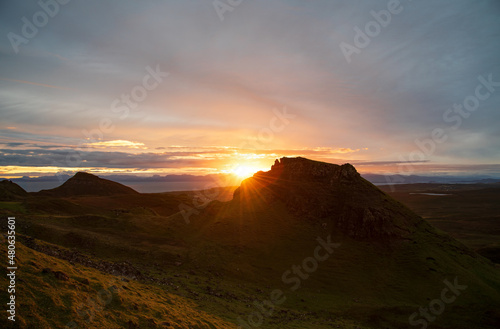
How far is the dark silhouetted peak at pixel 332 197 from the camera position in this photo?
62812 millimetres

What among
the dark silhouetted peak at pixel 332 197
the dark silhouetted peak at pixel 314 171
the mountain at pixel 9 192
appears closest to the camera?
the dark silhouetted peak at pixel 332 197

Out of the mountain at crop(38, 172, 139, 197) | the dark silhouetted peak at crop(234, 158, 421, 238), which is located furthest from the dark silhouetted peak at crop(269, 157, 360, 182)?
the mountain at crop(38, 172, 139, 197)

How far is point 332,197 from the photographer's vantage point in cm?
6981

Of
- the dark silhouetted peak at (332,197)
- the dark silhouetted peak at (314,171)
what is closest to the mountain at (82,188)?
the dark silhouetted peak at (332,197)

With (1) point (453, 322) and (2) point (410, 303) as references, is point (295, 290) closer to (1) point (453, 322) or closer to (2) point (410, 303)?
(2) point (410, 303)

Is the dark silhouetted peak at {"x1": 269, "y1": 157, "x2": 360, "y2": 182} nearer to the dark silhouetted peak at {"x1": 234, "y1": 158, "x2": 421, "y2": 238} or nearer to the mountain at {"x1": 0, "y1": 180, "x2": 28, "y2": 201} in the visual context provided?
the dark silhouetted peak at {"x1": 234, "y1": 158, "x2": 421, "y2": 238}

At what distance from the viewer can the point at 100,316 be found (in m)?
20.5

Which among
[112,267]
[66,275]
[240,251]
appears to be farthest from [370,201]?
[66,275]

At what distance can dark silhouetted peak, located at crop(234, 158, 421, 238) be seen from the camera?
62.8m

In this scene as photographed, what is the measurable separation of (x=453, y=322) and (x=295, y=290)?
2598cm

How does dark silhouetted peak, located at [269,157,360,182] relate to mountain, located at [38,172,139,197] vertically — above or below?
above

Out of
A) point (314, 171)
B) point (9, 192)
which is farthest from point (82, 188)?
point (314, 171)

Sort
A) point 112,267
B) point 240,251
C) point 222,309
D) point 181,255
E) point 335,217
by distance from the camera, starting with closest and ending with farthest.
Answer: point 222,309
point 112,267
point 181,255
point 240,251
point 335,217

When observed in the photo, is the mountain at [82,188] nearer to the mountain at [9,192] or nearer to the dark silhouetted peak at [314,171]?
the mountain at [9,192]
